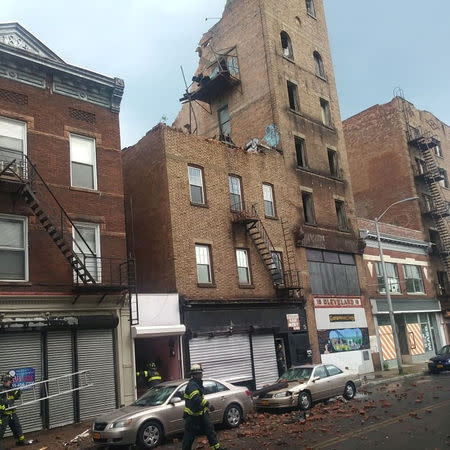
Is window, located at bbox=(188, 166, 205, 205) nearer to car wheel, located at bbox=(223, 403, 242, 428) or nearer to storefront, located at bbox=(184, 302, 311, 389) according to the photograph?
storefront, located at bbox=(184, 302, 311, 389)

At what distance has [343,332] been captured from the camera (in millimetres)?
26828

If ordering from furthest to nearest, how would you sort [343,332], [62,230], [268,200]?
1. [343,332]
2. [268,200]
3. [62,230]

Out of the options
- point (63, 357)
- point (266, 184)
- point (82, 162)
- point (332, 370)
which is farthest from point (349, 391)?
point (82, 162)

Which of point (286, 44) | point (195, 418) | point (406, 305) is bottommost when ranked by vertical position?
point (195, 418)

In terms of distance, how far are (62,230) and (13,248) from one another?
5.17 ft

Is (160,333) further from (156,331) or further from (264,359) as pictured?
(264,359)

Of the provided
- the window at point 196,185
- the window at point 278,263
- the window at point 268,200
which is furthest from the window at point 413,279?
the window at point 196,185

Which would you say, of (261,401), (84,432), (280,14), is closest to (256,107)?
(280,14)

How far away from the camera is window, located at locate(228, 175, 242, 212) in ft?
77.4

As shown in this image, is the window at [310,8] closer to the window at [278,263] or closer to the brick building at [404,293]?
the brick building at [404,293]

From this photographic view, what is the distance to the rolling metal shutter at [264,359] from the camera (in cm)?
2174

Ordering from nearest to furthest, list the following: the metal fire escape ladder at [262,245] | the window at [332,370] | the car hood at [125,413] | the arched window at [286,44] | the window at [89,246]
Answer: the car hood at [125,413] < the window at [332,370] < the window at [89,246] < the metal fire escape ladder at [262,245] < the arched window at [286,44]

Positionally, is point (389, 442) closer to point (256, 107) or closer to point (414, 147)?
point (256, 107)

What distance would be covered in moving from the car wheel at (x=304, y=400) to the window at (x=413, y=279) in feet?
68.4
